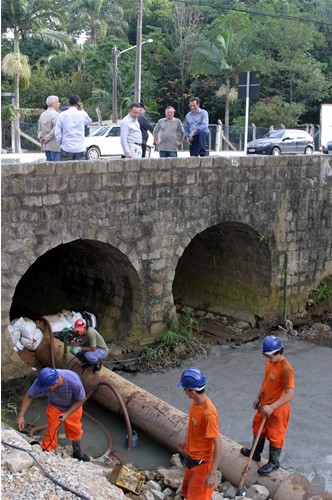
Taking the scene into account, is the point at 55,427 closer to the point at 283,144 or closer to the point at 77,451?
the point at 77,451

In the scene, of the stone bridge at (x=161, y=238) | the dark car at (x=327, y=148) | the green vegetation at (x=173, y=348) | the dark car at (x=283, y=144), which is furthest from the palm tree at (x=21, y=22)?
the green vegetation at (x=173, y=348)

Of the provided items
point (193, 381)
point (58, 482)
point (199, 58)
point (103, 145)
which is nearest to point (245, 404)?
point (193, 381)

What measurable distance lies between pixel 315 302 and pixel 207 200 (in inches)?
142

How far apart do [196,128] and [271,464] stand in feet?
23.2

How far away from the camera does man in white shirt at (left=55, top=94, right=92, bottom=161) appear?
1091 cm

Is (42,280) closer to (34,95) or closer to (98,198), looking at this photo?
(98,198)

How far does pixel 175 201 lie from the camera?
38.3 ft

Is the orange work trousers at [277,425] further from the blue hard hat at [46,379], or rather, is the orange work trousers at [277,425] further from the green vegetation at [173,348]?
the green vegetation at [173,348]

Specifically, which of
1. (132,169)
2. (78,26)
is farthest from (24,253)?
(78,26)

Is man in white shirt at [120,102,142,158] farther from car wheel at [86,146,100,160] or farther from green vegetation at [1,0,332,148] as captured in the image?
green vegetation at [1,0,332,148]

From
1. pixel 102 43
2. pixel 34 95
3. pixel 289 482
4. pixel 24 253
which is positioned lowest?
pixel 289 482

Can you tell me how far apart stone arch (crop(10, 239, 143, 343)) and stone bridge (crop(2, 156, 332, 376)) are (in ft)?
0.07

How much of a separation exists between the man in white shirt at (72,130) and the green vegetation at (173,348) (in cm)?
319

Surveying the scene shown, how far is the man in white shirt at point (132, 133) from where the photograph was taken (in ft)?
38.5
